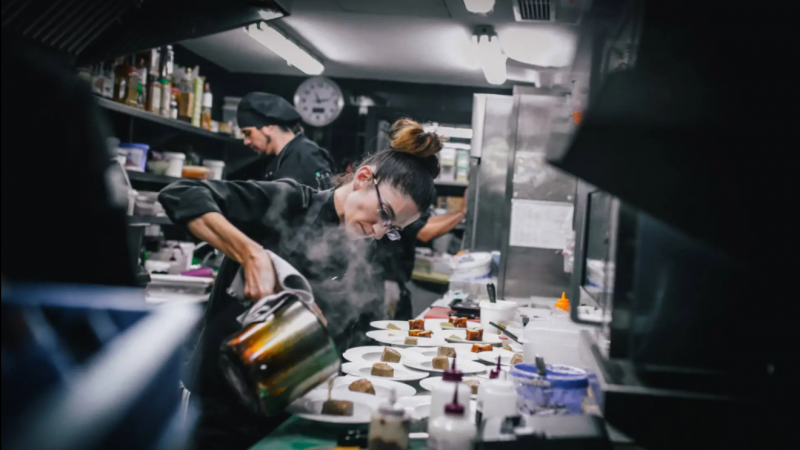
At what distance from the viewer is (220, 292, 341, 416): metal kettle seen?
4.13 ft

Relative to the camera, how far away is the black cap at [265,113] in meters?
4.27

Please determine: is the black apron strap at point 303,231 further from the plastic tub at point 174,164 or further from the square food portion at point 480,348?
the plastic tub at point 174,164

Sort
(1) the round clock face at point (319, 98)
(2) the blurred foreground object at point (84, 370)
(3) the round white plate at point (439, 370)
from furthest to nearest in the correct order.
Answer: (1) the round clock face at point (319, 98) < (3) the round white plate at point (439, 370) < (2) the blurred foreground object at point (84, 370)

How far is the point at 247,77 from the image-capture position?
770 cm

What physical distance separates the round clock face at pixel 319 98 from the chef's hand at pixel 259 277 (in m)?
5.94

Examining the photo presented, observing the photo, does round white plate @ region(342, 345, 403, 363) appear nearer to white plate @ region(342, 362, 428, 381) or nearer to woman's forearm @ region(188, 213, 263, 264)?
white plate @ region(342, 362, 428, 381)

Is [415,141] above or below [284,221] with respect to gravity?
above

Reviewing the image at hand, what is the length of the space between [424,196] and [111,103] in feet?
8.13

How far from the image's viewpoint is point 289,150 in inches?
161

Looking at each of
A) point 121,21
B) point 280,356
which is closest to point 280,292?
point 280,356

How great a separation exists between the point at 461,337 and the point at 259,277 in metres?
1.31

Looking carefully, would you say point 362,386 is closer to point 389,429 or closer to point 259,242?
point 389,429

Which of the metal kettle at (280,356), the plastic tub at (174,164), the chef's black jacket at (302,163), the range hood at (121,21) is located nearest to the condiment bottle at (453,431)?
the metal kettle at (280,356)

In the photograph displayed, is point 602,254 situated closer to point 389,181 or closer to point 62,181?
point 389,181
